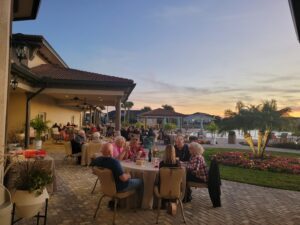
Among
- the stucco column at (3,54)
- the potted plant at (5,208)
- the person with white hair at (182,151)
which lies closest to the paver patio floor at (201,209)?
the person with white hair at (182,151)

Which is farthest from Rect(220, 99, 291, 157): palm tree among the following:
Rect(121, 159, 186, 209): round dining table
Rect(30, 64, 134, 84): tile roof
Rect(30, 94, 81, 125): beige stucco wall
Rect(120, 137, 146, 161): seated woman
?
Rect(121, 159, 186, 209): round dining table

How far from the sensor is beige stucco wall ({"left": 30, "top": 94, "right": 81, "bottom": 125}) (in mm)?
16030

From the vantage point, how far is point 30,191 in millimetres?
3562

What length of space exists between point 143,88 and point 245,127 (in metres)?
17.2

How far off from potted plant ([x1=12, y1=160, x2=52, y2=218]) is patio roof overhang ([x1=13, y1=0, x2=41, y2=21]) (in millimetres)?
4229

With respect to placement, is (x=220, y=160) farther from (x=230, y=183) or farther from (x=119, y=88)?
(x=119, y=88)

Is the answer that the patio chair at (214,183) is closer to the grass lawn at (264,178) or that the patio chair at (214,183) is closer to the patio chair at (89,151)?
the grass lawn at (264,178)

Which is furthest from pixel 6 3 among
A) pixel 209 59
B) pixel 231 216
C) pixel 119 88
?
pixel 209 59

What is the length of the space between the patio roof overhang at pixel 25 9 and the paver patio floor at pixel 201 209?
4.30 meters

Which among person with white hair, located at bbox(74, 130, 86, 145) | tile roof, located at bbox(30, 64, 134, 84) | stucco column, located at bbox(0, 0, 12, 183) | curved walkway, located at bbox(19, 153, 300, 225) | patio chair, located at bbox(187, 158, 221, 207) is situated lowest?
curved walkway, located at bbox(19, 153, 300, 225)

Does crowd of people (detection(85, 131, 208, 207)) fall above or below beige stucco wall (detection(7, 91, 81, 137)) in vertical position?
below

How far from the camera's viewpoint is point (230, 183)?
7703 mm

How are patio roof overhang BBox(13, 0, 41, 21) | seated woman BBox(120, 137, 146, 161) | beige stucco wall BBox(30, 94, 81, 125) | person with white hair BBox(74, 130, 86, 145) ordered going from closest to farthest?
seated woman BBox(120, 137, 146, 161) → patio roof overhang BBox(13, 0, 41, 21) → person with white hair BBox(74, 130, 86, 145) → beige stucco wall BBox(30, 94, 81, 125)

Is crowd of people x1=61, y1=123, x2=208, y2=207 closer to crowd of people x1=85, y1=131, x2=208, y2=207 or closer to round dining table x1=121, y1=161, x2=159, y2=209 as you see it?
crowd of people x1=85, y1=131, x2=208, y2=207
